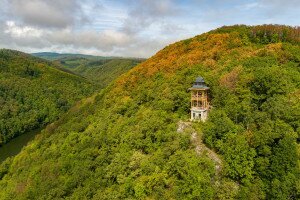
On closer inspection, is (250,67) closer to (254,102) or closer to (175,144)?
(254,102)

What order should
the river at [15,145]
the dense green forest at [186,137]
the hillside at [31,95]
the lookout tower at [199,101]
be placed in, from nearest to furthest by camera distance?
the dense green forest at [186,137] < the lookout tower at [199,101] < the river at [15,145] < the hillside at [31,95]

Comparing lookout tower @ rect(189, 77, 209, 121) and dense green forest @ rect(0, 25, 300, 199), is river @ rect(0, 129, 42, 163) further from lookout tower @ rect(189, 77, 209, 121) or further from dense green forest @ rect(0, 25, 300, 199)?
lookout tower @ rect(189, 77, 209, 121)

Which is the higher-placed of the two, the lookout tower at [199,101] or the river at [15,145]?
→ the lookout tower at [199,101]

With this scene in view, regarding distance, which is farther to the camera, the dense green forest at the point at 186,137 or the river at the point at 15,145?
the river at the point at 15,145

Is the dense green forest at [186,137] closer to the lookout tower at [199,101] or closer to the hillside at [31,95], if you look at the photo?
the lookout tower at [199,101]

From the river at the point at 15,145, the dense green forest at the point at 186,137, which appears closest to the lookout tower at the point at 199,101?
the dense green forest at the point at 186,137

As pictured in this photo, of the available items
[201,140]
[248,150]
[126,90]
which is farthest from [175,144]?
[126,90]

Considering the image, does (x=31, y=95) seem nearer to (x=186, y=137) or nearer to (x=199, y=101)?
(x=199, y=101)
